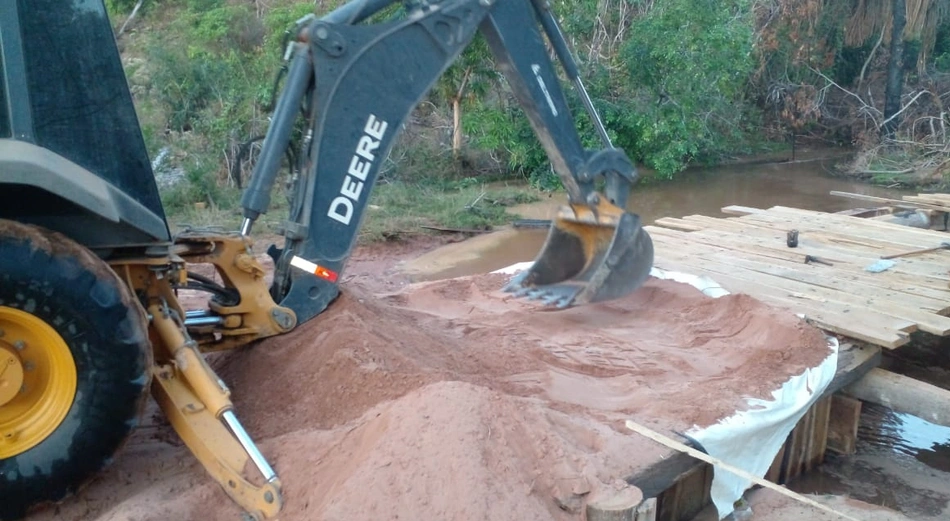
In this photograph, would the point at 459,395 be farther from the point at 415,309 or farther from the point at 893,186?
the point at 893,186

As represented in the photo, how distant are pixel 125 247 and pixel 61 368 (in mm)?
540

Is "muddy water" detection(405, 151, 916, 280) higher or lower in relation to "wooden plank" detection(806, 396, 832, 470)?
lower

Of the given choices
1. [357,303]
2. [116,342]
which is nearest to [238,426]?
[116,342]

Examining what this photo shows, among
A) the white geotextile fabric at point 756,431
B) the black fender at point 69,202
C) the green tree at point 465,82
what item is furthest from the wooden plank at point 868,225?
the black fender at point 69,202

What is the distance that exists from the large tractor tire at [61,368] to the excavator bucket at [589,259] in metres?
3.06

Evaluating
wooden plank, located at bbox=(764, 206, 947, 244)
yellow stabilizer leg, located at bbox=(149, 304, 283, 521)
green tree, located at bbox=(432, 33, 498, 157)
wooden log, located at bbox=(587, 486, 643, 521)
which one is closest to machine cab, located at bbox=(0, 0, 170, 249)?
yellow stabilizer leg, located at bbox=(149, 304, 283, 521)

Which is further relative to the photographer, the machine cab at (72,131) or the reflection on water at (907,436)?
the reflection on water at (907,436)

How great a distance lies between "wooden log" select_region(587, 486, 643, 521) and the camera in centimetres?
304

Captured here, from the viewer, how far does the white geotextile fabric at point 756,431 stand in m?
3.98

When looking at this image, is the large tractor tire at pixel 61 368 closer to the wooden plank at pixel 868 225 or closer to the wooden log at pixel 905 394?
the wooden log at pixel 905 394

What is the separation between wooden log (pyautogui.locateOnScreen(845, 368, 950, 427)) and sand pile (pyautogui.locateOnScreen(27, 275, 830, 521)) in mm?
428

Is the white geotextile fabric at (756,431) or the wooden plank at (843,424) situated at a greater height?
the white geotextile fabric at (756,431)

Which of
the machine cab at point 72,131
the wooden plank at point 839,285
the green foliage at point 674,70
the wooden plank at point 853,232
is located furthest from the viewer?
the green foliage at point 674,70

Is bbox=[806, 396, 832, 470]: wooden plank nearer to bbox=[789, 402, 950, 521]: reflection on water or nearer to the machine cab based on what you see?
bbox=[789, 402, 950, 521]: reflection on water
